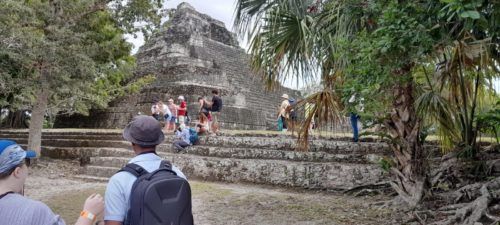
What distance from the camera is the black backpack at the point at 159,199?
74.4 inches

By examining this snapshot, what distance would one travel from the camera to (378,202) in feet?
18.2

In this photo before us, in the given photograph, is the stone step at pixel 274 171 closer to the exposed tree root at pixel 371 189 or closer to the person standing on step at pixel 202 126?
the exposed tree root at pixel 371 189

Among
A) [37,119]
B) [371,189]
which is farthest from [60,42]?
[371,189]

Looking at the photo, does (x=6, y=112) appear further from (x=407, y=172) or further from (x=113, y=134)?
(x=407, y=172)

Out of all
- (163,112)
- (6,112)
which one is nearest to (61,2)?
(163,112)

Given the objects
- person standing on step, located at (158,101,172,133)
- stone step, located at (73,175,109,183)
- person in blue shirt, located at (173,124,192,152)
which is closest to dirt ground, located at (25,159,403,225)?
stone step, located at (73,175,109,183)

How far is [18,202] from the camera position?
1.61m

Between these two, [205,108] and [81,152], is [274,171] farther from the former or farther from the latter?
[81,152]

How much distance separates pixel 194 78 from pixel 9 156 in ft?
44.4

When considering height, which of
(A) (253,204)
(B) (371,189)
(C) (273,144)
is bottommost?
(A) (253,204)

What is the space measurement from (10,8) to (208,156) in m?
4.48

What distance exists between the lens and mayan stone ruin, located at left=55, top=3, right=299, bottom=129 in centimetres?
1499

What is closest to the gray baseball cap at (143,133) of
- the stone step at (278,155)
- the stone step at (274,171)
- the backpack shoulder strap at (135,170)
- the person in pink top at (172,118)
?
the backpack shoulder strap at (135,170)

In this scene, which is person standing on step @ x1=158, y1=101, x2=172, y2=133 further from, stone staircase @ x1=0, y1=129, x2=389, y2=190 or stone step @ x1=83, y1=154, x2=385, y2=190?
stone step @ x1=83, y1=154, x2=385, y2=190
